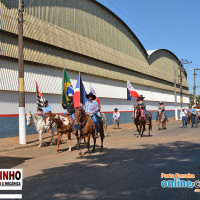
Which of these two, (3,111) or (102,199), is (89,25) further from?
(102,199)

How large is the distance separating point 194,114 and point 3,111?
17.6m

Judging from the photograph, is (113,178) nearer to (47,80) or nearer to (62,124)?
(62,124)

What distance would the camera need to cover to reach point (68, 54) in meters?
24.1

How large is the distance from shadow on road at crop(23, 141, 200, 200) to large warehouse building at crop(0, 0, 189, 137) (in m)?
10.7

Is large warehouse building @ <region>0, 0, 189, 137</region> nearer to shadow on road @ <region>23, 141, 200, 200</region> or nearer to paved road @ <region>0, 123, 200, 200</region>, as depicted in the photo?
paved road @ <region>0, 123, 200, 200</region>

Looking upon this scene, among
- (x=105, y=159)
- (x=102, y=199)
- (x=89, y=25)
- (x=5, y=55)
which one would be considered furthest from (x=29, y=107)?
(x=102, y=199)

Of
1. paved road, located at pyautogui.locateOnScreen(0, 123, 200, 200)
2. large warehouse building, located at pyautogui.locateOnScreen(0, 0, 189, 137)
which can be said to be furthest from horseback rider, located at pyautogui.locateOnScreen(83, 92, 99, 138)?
large warehouse building, located at pyautogui.locateOnScreen(0, 0, 189, 137)

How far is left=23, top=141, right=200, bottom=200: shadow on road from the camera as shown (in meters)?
5.10

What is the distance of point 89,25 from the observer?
1109 inches

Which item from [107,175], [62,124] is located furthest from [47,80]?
[107,175]

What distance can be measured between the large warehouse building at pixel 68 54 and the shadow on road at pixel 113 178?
421 inches

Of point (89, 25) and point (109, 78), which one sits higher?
point (89, 25)

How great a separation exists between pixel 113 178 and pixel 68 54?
1920cm

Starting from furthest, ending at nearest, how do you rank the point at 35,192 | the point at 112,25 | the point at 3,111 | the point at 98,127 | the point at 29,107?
1. the point at 112,25
2. the point at 29,107
3. the point at 3,111
4. the point at 98,127
5. the point at 35,192
